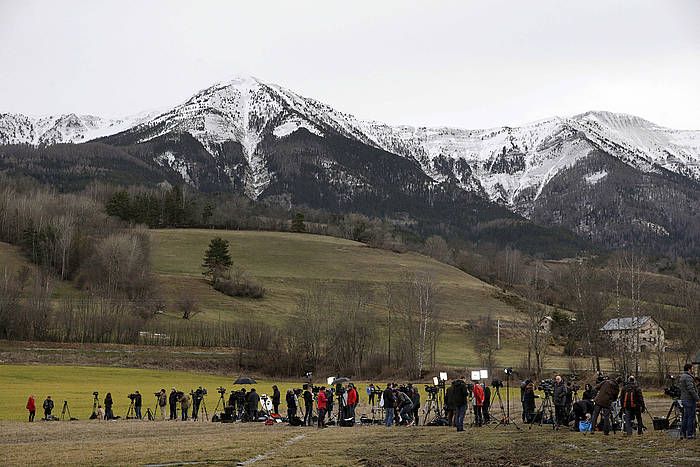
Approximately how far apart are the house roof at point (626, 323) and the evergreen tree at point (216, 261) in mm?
61535

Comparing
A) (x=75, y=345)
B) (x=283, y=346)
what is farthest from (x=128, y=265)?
(x=283, y=346)

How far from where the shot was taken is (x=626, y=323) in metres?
94.1

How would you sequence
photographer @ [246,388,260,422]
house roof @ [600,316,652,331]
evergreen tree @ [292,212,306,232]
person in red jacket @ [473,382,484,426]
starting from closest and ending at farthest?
person in red jacket @ [473,382,484,426] < photographer @ [246,388,260,422] < house roof @ [600,316,652,331] < evergreen tree @ [292,212,306,232]

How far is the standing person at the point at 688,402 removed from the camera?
20578 millimetres

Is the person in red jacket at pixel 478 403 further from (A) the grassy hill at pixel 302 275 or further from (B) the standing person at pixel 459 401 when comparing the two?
(A) the grassy hill at pixel 302 275

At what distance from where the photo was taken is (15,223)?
5778 inches

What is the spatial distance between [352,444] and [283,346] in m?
65.9

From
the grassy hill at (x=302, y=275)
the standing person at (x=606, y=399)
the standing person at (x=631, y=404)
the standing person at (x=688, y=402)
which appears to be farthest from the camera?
the grassy hill at (x=302, y=275)

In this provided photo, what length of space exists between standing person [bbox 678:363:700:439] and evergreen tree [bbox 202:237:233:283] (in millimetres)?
112389

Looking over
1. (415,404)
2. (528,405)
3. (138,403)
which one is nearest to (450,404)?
(528,405)

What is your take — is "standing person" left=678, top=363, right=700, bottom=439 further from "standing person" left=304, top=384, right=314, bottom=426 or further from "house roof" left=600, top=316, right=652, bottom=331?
"house roof" left=600, top=316, right=652, bottom=331

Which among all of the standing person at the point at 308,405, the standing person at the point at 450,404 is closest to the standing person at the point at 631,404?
the standing person at the point at 450,404

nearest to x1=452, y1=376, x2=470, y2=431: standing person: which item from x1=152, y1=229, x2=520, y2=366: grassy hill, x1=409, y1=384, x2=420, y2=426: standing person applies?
x1=409, y1=384, x2=420, y2=426: standing person

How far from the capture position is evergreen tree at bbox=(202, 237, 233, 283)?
131 meters
